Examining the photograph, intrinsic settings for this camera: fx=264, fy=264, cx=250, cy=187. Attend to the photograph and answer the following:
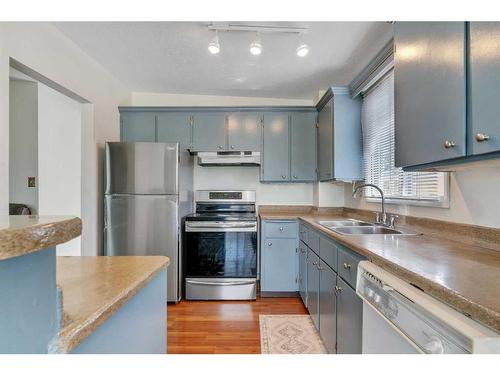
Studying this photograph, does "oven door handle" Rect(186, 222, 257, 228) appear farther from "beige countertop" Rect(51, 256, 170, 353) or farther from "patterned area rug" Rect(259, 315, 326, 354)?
"beige countertop" Rect(51, 256, 170, 353)

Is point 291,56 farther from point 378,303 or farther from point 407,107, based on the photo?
point 378,303

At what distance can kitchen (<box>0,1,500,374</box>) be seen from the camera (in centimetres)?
71

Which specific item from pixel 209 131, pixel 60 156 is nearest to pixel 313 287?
pixel 209 131

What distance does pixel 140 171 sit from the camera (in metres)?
2.71

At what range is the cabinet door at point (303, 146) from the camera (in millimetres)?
3197

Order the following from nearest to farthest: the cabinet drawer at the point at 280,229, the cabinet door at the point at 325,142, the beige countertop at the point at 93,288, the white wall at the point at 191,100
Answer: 1. the beige countertop at the point at 93,288
2. the cabinet door at the point at 325,142
3. the cabinet drawer at the point at 280,229
4. the white wall at the point at 191,100

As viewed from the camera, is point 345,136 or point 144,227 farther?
point 144,227

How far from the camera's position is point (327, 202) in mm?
3197

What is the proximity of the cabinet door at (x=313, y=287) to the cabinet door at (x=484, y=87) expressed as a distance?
4.75ft

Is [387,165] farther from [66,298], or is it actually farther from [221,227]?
[66,298]

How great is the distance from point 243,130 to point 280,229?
4.14 ft

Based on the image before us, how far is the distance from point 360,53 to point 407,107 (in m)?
1.26

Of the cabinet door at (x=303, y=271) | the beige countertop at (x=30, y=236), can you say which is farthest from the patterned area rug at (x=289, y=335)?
the beige countertop at (x=30, y=236)

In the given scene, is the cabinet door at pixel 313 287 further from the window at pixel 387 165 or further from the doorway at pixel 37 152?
the doorway at pixel 37 152
